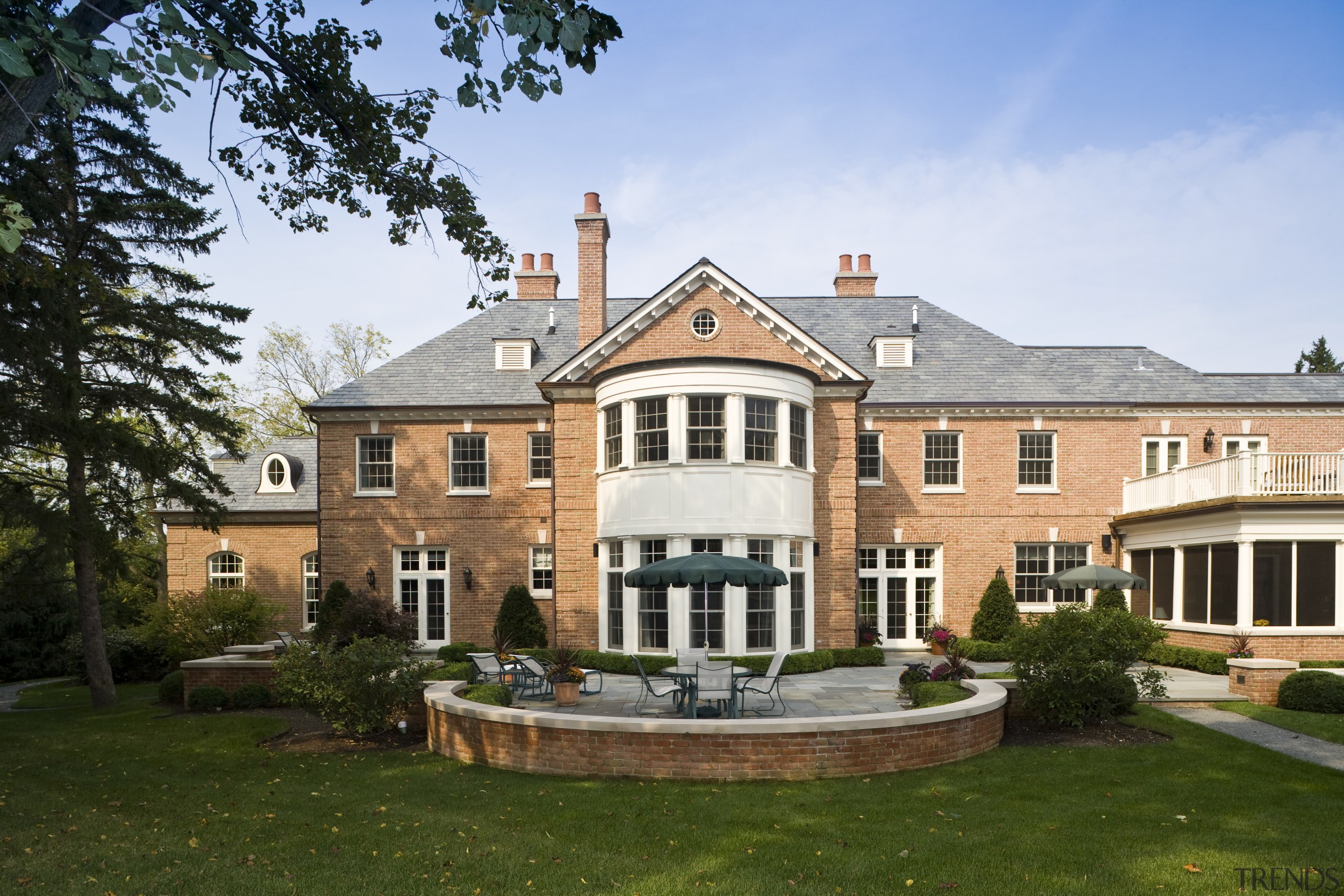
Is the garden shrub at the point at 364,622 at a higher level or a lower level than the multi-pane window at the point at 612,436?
lower

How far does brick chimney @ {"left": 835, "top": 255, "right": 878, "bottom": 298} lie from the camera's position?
29.7 meters

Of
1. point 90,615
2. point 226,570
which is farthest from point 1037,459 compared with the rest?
point 226,570

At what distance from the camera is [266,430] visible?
43.4m

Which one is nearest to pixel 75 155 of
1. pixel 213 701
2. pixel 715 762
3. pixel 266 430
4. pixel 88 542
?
pixel 88 542

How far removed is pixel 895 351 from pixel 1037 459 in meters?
4.81

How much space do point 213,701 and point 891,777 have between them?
13.1m

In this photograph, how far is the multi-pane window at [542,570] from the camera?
79.3 feet

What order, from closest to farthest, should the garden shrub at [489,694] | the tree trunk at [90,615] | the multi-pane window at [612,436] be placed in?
the garden shrub at [489,694], the tree trunk at [90,615], the multi-pane window at [612,436]

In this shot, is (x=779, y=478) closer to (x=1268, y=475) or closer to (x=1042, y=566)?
(x=1042, y=566)

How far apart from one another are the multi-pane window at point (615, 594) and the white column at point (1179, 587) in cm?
1362

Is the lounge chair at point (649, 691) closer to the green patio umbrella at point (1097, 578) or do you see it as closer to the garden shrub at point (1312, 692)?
the green patio umbrella at point (1097, 578)

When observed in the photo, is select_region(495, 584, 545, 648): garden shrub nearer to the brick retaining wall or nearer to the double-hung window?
the double-hung window

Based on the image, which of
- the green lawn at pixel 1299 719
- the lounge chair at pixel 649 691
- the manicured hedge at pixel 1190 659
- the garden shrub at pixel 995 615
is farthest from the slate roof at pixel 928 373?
the green lawn at pixel 1299 719

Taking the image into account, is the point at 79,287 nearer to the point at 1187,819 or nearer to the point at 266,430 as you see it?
the point at 1187,819
